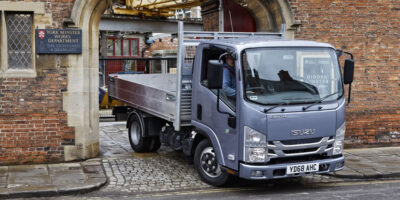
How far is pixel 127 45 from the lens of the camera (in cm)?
3447

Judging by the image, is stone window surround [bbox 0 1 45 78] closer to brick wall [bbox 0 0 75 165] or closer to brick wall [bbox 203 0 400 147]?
brick wall [bbox 0 0 75 165]

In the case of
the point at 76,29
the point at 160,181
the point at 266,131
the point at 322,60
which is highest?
the point at 76,29

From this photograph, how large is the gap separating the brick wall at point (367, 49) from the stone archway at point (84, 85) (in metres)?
4.57

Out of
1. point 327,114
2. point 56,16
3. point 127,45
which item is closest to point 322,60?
point 327,114

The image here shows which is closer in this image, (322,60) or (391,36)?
(322,60)

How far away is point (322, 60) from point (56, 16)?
17.1 ft

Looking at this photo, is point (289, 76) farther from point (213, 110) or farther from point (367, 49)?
point (367, 49)

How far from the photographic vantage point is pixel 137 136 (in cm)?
1177

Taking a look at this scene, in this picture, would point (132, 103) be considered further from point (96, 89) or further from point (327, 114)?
point (327, 114)

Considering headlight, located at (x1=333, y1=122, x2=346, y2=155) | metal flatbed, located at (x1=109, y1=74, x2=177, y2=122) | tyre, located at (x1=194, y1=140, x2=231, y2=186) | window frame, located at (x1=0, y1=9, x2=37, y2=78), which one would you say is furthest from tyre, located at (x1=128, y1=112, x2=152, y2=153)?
headlight, located at (x1=333, y1=122, x2=346, y2=155)

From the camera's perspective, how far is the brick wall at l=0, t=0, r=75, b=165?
10102mm

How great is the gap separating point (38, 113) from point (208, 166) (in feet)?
12.3

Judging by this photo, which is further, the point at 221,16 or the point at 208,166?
the point at 221,16

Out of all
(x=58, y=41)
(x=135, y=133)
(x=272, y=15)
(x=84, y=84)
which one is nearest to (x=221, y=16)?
(x=272, y=15)
